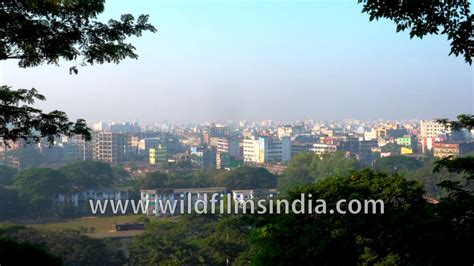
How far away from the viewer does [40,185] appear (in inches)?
1185

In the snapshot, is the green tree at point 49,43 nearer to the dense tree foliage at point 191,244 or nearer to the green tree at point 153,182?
the dense tree foliage at point 191,244

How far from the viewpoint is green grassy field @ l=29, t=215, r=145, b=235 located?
25.2m

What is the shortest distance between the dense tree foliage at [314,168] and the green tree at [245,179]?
90 centimetres

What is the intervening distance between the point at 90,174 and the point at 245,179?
401 inches

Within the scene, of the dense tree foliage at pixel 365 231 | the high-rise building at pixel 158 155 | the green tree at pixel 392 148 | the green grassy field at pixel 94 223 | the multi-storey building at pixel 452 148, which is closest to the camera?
the dense tree foliage at pixel 365 231

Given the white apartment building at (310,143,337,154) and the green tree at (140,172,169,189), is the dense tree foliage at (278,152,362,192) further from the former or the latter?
the white apartment building at (310,143,337,154)

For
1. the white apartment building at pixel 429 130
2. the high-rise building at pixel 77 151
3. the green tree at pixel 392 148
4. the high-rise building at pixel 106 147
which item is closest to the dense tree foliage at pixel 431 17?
the high-rise building at pixel 106 147

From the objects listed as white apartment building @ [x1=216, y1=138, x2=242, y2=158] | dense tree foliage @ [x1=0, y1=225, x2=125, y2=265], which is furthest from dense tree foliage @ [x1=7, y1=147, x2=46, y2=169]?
dense tree foliage @ [x1=0, y1=225, x2=125, y2=265]

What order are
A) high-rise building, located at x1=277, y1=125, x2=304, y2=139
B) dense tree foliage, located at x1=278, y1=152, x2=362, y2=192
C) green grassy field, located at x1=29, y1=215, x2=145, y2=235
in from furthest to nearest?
high-rise building, located at x1=277, y1=125, x2=304, y2=139
dense tree foliage, located at x1=278, y1=152, x2=362, y2=192
green grassy field, located at x1=29, y1=215, x2=145, y2=235

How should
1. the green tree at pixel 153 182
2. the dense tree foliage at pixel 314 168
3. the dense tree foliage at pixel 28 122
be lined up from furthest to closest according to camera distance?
the dense tree foliage at pixel 314 168, the green tree at pixel 153 182, the dense tree foliage at pixel 28 122

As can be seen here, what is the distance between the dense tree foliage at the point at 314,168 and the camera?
121ft

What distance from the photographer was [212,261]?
51.9 ft

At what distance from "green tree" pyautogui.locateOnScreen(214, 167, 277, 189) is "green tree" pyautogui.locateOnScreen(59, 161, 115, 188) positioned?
7.28m

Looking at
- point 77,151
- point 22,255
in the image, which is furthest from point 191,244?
point 77,151
